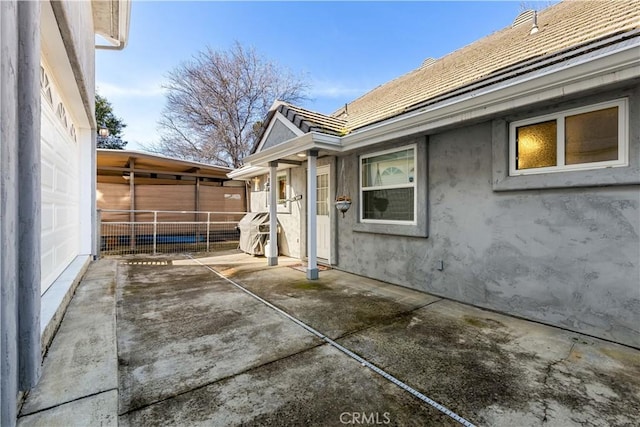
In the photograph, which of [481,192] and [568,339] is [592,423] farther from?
[481,192]

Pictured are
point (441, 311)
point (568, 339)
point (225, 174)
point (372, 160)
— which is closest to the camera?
point (568, 339)

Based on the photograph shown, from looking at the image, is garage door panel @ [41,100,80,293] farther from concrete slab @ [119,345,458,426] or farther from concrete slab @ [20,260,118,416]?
concrete slab @ [119,345,458,426]

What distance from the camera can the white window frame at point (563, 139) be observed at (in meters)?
2.86

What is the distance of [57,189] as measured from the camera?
391cm

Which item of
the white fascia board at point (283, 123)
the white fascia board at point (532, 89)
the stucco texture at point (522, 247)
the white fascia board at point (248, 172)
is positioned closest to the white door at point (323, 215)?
the white fascia board at point (283, 123)

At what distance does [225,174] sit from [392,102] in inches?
321

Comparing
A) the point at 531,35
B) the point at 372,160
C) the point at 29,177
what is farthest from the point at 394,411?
the point at 531,35

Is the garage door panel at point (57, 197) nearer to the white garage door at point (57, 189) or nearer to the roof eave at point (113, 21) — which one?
the white garage door at point (57, 189)

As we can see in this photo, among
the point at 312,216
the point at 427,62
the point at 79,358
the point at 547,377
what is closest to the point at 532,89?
the point at 547,377

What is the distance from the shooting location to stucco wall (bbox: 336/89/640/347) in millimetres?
2900

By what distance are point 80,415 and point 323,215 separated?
18.0 ft

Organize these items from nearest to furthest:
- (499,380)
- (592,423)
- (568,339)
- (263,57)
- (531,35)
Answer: (592,423) < (499,380) < (568,339) < (531,35) < (263,57)

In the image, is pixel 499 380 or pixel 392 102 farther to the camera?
pixel 392 102

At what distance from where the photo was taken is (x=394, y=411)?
1.91m
